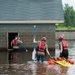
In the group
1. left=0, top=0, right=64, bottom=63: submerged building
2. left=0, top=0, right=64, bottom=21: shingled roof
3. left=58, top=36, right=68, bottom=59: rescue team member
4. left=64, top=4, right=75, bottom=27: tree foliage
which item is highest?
left=64, top=4, right=75, bottom=27: tree foliage

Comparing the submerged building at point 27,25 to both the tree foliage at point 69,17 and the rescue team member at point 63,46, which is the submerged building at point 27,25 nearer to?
the rescue team member at point 63,46

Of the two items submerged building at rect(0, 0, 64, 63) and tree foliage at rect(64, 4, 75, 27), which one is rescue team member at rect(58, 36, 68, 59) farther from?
tree foliage at rect(64, 4, 75, 27)

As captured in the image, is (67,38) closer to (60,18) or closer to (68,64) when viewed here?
(60,18)

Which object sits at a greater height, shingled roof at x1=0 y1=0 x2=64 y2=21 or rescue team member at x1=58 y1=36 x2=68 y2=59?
shingled roof at x1=0 y1=0 x2=64 y2=21

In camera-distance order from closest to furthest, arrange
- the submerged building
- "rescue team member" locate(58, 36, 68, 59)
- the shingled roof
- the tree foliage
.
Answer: "rescue team member" locate(58, 36, 68, 59) → the submerged building → the shingled roof → the tree foliage

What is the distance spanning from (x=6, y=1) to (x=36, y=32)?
188 inches

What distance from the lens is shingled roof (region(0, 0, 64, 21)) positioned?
1235 inches

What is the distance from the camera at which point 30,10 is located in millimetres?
32500

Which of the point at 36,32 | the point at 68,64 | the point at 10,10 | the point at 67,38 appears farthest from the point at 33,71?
the point at 67,38

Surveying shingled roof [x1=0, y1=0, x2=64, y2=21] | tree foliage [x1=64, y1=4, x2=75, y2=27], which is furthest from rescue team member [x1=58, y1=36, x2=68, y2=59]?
tree foliage [x1=64, y1=4, x2=75, y2=27]

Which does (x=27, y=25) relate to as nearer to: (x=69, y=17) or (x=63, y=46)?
(x=63, y=46)

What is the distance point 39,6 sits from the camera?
33.0m

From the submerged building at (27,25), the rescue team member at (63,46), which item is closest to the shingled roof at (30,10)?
the submerged building at (27,25)

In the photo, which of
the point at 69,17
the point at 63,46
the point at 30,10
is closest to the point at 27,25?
the point at 30,10
